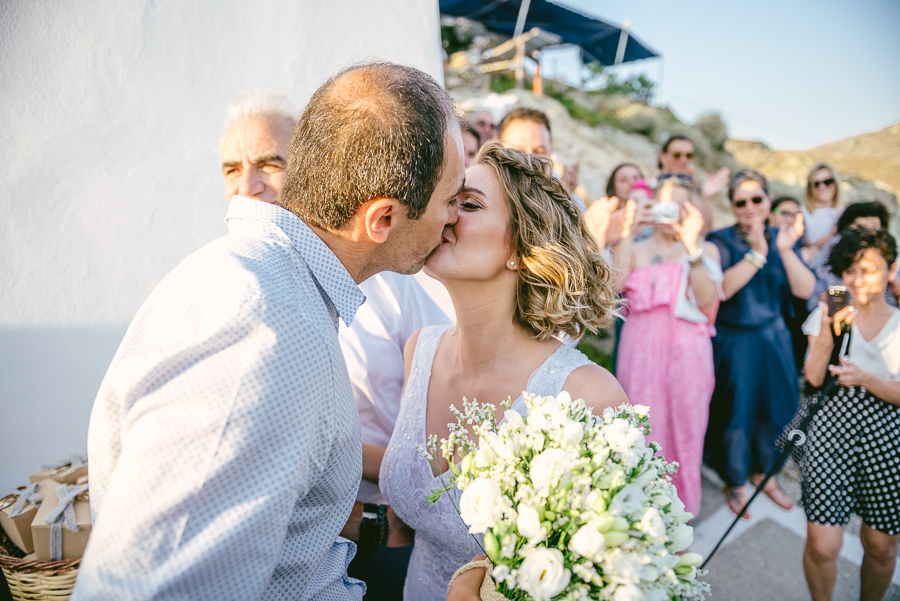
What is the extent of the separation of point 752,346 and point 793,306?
41.6 inches

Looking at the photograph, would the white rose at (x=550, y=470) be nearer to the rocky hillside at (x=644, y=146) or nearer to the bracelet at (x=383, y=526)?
the bracelet at (x=383, y=526)

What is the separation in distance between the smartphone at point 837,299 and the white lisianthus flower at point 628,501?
8.76 feet

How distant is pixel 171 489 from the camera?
34.7 inches

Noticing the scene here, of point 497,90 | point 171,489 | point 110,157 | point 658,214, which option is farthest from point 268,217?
point 497,90

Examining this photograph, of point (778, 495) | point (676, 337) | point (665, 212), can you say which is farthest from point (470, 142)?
point (778, 495)

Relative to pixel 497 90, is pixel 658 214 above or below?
below

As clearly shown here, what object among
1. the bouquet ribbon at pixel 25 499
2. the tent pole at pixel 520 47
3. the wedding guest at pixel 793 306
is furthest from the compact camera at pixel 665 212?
the tent pole at pixel 520 47

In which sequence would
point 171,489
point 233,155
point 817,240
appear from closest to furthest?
point 171,489
point 233,155
point 817,240

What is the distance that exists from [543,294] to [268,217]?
3.99ft

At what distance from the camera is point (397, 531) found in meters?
2.21

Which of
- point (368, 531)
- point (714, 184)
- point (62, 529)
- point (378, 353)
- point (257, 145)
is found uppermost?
point (257, 145)

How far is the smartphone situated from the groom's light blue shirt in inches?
122

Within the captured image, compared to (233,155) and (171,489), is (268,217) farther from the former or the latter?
(233,155)

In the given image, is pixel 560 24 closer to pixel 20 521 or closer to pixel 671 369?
pixel 671 369
